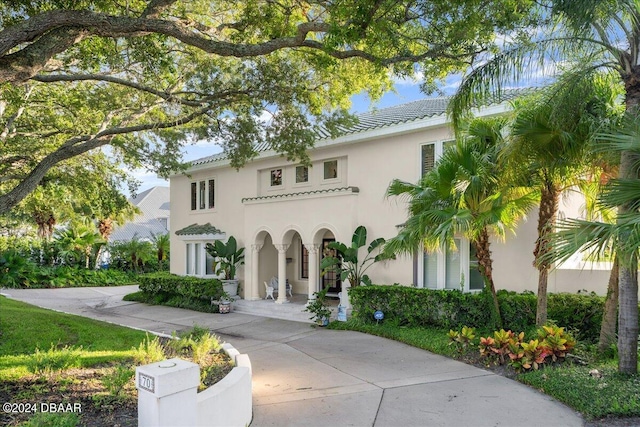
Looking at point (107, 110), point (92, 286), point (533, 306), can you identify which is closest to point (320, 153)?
point (107, 110)

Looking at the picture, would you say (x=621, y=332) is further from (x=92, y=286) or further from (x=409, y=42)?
(x=92, y=286)

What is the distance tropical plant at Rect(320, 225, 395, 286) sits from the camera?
14.3 m

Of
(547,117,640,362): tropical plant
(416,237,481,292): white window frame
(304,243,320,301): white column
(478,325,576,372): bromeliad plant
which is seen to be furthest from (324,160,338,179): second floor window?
(547,117,640,362): tropical plant

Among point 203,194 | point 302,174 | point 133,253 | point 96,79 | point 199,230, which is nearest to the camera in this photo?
point 96,79

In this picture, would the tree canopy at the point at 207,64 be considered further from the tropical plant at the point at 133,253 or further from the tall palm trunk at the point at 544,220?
the tropical plant at the point at 133,253

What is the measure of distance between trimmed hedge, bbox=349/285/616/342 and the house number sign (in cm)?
806

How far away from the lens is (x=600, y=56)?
7.82 meters

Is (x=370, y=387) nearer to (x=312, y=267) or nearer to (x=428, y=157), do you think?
(x=428, y=157)

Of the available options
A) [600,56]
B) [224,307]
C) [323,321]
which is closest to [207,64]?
[323,321]

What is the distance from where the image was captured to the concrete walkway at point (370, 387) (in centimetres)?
646

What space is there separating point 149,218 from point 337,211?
3861 cm

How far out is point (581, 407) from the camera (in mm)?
6598

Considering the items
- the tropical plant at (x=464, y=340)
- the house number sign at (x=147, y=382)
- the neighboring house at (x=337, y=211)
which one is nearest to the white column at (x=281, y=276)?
the neighboring house at (x=337, y=211)

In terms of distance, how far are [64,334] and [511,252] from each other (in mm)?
11206
